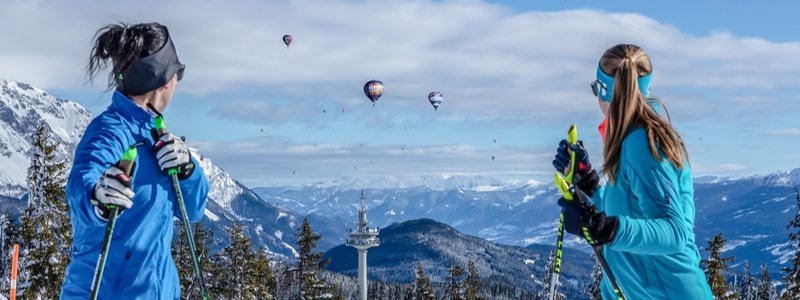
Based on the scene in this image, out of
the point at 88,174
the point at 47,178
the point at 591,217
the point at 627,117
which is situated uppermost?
the point at 47,178

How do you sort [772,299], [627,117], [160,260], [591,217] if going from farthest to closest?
[772,299]
[160,260]
[627,117]
[591,217]

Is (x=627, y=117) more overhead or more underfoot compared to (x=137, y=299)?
more overhead

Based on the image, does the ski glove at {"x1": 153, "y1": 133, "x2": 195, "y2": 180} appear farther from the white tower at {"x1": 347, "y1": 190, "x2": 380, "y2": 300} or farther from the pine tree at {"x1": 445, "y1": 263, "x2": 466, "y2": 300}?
the white tower at {"x1": 347, "y1": 190, "x2": 380, "y2": 300}

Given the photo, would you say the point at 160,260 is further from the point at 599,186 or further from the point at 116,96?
the point at 599,186

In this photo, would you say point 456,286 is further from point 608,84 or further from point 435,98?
point 608,84

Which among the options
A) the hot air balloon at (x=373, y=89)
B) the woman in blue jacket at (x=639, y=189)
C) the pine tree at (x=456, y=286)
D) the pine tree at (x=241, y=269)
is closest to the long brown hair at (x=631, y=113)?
the woman in blue jacket at (x=639, y=189)

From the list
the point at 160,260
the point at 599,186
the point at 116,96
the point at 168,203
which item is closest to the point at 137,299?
the point at 160,260
